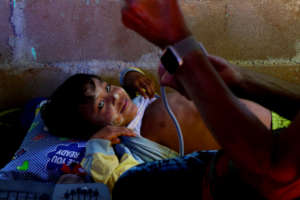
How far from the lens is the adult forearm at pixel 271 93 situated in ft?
2.62

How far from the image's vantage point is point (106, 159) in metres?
1.24

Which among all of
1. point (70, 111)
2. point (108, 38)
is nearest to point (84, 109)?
point (70, 111)

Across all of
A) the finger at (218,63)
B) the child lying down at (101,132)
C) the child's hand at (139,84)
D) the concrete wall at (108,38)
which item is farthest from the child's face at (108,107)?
the finger at (218,63)

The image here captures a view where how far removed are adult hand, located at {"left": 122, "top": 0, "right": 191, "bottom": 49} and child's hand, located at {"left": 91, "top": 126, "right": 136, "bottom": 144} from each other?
2.75 ft

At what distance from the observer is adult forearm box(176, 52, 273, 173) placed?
1.75ft

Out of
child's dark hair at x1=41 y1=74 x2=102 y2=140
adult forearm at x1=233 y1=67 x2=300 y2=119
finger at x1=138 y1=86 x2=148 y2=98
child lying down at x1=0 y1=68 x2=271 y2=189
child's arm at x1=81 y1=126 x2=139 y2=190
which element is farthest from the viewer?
finger at x1=138 y1=86 x2=148 y2=98

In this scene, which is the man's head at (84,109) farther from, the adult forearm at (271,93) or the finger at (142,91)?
the adult forearm at (271,93)

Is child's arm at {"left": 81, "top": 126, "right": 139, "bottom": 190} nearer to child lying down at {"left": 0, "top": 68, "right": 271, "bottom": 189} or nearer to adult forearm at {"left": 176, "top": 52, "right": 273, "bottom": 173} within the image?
child lying down at {"left": 0, "top": 68, "right": 271, "bottom": 189}

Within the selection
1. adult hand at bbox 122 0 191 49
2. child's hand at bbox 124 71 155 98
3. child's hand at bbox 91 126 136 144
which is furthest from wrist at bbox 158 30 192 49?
child's hand at bbox 124 71 155 98

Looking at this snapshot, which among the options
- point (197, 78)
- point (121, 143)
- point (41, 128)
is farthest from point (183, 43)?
point (41, 128)

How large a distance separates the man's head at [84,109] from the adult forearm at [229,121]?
3.23 ft

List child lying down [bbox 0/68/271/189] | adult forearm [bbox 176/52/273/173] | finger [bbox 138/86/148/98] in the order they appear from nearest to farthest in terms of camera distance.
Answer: adult forearm [bbox 176/52/273/173]
child lying down [bbox 0/68/271/189]
finger [bbox 138/86/148/98]

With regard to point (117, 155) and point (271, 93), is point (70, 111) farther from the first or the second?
point (271, 93)

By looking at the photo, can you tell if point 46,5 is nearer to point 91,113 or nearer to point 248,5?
point 91,113
